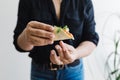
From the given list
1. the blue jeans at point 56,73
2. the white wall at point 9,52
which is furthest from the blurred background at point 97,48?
the blue jeans at point 56,73

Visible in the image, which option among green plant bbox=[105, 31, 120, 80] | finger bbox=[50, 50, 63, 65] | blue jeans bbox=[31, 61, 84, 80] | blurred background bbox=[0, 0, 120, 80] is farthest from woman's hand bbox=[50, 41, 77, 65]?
green plant bbox=[105, 31, 120, 80]

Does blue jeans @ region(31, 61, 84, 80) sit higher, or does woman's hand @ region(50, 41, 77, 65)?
woman's hand @ region(50, 41, 77, 65)

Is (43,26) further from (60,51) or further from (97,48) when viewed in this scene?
(97,48)

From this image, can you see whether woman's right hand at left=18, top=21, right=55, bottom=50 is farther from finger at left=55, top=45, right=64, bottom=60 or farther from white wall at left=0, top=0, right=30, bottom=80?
white wall at left=0, top=0, right=30, bottom=80

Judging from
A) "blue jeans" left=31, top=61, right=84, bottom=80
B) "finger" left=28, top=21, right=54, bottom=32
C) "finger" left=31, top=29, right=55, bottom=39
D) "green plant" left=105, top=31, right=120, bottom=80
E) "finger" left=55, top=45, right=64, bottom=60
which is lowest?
"green plant" left=105, top=31, right=120, bottom=80

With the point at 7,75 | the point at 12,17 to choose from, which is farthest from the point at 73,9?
the point at 7,75

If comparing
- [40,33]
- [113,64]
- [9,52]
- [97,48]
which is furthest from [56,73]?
[113,64]

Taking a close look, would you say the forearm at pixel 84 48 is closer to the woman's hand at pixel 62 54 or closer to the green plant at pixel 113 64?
the woman's hand at pixel 62 54

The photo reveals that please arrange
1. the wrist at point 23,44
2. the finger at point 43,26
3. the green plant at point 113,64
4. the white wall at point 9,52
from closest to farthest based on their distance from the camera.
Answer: the finger at point 43,26 → the wrist at point 23,44 → the white wall at point 9,52 → the green plant at point 113,64
